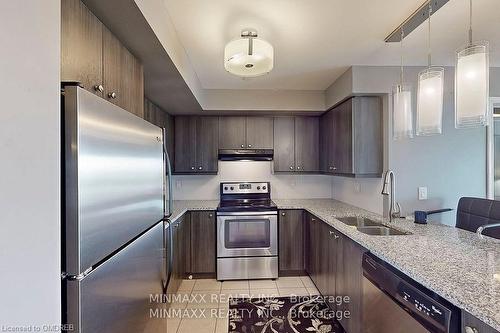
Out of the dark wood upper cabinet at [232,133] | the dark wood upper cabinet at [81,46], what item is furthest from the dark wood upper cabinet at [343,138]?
the dark wood upper cabinet at [81,46]

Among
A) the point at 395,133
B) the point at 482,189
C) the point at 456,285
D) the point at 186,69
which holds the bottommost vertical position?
the point at 456,285

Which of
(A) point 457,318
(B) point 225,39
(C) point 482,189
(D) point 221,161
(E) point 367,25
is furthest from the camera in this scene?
(D) point 221,161

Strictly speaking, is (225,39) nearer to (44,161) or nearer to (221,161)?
(44,161)

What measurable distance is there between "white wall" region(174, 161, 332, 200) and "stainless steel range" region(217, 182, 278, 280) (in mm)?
694

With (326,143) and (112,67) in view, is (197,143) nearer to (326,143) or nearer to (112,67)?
(326,143)

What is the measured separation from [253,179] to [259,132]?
71 cm

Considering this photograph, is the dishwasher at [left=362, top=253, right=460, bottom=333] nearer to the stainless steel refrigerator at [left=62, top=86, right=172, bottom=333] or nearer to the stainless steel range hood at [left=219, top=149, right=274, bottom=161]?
the stainless steel refrigerator at [left=62, top=86, right=172, bottom=333]

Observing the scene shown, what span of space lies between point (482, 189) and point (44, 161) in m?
3.56

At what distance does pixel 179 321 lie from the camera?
254 centimetres

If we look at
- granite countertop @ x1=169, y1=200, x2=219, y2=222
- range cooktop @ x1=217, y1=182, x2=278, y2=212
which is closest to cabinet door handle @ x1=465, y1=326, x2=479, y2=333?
granite countertop @ x1=169, y1=200, x2=219, y2=222

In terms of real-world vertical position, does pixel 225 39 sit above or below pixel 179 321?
above

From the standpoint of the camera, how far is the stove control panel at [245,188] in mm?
4070

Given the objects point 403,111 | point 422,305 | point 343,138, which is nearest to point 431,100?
point 403,111

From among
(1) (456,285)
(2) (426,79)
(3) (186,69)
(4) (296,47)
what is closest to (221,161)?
(3) (186,69)
